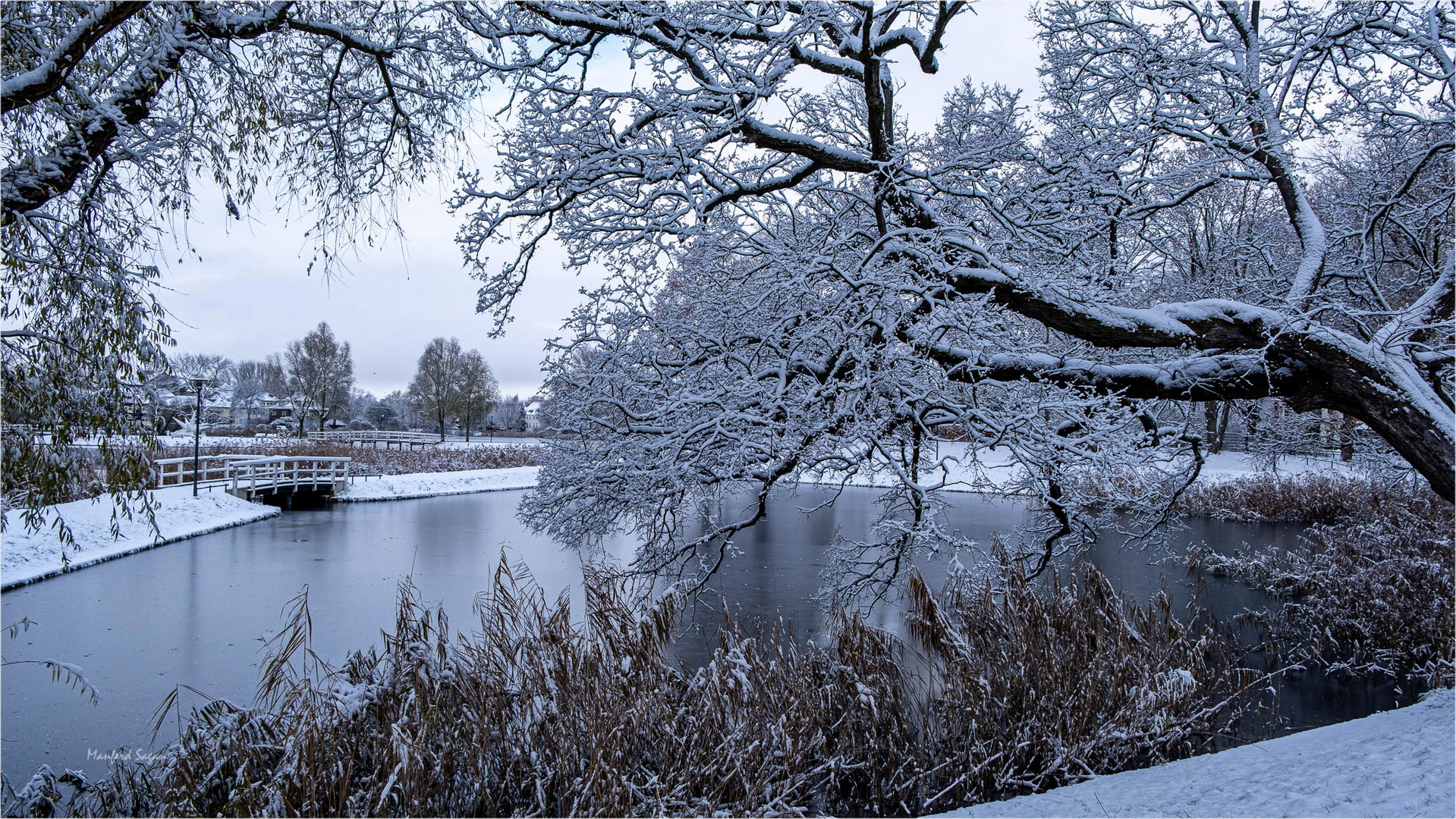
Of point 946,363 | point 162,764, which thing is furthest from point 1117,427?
point 162,764

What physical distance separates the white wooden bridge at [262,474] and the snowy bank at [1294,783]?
18.0m

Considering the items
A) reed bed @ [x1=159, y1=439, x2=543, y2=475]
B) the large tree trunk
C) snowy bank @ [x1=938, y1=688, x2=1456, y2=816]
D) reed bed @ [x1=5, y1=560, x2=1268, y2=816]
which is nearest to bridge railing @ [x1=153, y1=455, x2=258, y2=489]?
reed bed @ [x1=159, y1=439, x2=543, y2=475]

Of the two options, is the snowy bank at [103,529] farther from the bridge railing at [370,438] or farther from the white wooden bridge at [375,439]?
the bridge railing at [370,438]

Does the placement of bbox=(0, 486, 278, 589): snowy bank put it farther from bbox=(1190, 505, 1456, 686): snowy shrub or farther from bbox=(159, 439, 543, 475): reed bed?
bbox=(1190, 505, 1456, 686): snowy shrub

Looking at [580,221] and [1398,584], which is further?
[1398,584]

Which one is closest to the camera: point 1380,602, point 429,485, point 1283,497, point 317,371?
point 1380,602

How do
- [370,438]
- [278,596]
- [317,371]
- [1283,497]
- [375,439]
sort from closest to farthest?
1. [278,596]
2. [1283,497]
3. [375,439]
4. [370,438]
5. [317,371]

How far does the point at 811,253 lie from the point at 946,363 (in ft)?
4.07

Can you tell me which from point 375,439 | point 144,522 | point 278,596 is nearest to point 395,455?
point 375,439

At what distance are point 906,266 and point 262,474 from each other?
20.0 metres

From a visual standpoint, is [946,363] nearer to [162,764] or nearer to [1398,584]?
[162,764]

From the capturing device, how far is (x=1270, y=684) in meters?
6.60

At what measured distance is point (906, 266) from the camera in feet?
16.4

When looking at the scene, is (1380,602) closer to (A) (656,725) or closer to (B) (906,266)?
(B) (906,266)
